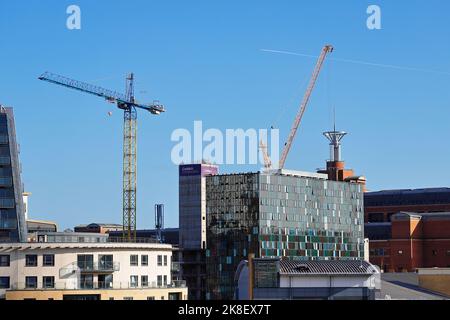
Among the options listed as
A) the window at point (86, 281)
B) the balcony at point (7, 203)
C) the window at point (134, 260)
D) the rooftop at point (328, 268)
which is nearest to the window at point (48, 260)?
the window at point (86, 281)

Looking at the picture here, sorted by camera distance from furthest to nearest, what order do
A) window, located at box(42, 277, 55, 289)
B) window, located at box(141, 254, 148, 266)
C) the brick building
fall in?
the brick building, window, located at box(141, 254, 148, 266), window, located at box(42, 277, 55, 289)

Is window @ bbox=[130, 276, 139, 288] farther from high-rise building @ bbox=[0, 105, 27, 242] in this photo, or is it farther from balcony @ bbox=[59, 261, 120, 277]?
high-rise building @ bbox=[0, 105, 27, 242]

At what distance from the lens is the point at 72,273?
84812 mm

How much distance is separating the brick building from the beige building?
111 metres

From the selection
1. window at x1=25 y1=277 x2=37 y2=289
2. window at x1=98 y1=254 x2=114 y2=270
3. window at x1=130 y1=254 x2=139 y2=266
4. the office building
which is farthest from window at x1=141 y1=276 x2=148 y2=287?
the office building

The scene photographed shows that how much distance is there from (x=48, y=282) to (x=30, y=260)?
282 cm

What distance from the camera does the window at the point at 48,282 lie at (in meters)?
83.4

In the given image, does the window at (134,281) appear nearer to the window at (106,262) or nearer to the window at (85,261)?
the window at (106,262)

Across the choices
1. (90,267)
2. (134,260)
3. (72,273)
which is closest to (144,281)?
(134,260)

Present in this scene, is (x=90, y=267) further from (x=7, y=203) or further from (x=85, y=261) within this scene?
(x=7, y=203)

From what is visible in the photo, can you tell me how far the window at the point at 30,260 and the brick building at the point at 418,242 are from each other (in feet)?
387

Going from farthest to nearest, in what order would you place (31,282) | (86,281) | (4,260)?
(86,281) → (4,260) → (31,282)

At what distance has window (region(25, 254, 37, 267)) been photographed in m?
84.4
